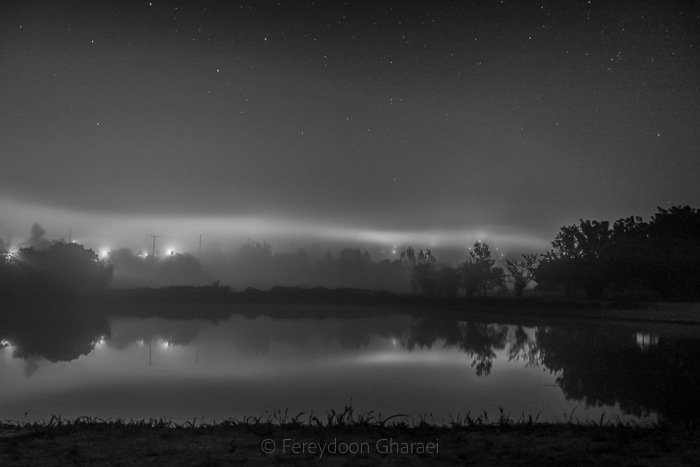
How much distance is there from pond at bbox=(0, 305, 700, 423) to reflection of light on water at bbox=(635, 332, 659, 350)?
0.12 m

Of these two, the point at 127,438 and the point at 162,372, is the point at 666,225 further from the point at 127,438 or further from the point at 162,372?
the point at 127,438

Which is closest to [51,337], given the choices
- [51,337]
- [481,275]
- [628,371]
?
[51,337]

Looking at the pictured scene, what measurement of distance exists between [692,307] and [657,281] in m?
14.4

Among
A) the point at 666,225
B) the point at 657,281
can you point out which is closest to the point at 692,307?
the point at 657,281

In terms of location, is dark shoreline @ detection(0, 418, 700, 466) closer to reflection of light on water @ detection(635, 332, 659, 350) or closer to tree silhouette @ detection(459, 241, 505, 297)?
reflection of light on water @ detection(635, 332, 659, 350)

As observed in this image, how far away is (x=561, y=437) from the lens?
21.7ft

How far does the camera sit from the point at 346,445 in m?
6.15

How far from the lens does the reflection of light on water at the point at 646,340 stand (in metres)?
20.8

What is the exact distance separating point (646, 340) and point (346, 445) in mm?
21101

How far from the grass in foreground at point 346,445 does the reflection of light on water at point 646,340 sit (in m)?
15.4

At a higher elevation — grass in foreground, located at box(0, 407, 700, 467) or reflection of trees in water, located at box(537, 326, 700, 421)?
grass in foreground, located at box(0, 407, 700, 467)

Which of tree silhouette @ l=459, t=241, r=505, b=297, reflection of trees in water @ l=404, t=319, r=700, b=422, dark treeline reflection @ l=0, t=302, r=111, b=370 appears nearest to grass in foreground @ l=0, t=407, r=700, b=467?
reflection of trees in water @ l=404, t=319, r=700, b=422

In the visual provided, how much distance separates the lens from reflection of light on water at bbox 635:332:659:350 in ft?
68.4

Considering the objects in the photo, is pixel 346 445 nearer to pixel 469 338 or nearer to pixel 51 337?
pixel 469 338
